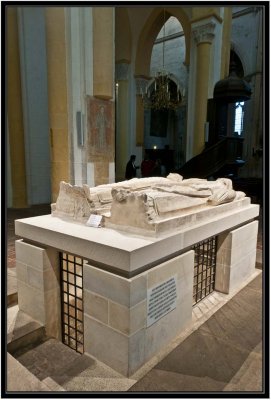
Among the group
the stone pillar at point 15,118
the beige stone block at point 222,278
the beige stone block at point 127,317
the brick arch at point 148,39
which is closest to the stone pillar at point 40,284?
the beige stone block at point 127,317

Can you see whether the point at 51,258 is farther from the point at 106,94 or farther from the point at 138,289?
the point at 106,94

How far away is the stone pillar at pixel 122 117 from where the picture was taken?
11430 millimetres

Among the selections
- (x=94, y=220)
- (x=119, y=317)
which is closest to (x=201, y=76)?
(x=94, y=220)

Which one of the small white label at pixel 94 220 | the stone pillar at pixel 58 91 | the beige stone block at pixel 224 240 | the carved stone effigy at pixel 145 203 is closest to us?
the carved stone effigy at pixel 145 203

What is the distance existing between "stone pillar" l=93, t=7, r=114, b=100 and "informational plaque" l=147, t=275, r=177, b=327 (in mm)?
4509

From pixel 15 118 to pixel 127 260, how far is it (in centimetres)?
660

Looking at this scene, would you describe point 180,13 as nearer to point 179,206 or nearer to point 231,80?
point 231,80

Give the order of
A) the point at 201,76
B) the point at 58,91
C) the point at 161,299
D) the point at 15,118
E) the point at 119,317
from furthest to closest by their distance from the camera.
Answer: the point at 201,76
the point at 15,118
the point at 58,91
the point at 161,299
the point at 119,317

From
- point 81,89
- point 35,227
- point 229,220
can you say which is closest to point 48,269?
point 35,227

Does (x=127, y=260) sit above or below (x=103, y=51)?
below

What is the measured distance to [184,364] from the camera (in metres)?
2.12

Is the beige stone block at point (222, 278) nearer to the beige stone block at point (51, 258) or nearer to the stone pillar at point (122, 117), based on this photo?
the beige stone block at point (51, 258)

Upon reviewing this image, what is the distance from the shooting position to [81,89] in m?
5.60

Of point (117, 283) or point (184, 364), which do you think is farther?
point (184, 364)
